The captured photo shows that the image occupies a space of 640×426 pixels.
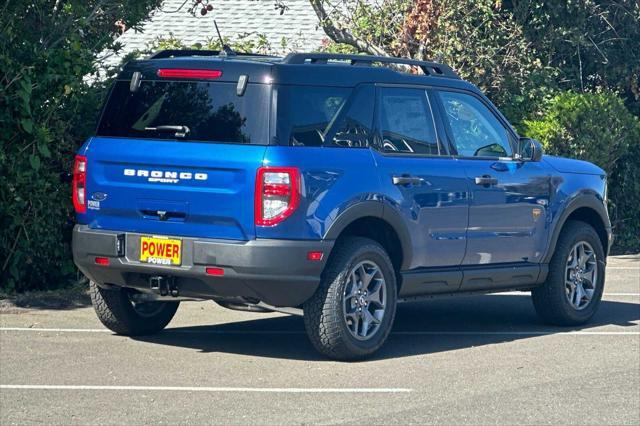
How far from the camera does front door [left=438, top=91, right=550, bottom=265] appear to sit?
35.4ft

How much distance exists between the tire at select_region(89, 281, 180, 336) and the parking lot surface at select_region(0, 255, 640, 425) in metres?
0.13

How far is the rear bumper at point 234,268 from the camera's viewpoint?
30.1 feet

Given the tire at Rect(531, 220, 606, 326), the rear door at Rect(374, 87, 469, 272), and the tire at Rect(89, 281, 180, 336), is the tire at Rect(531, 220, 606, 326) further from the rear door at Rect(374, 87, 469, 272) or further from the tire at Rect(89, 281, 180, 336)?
the tire at Rect(89, 281, 180, 336)

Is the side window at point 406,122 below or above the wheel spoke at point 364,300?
above

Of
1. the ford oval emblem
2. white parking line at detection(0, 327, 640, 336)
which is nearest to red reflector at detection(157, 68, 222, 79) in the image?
the ford oval emblem

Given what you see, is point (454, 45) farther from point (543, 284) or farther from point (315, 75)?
point (315, 75)

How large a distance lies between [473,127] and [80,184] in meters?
3.25

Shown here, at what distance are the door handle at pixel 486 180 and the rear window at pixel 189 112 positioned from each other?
2.17 metres

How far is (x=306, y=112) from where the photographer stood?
9.58 meters

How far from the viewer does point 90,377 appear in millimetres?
8938

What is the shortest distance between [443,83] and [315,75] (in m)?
1.56

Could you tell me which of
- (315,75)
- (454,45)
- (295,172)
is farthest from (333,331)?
(454,45)

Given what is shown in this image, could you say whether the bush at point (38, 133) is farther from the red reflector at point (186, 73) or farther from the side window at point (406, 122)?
the side window at point (406, 122)

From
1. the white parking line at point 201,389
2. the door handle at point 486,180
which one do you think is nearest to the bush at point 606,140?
the door handle at point 486,180
